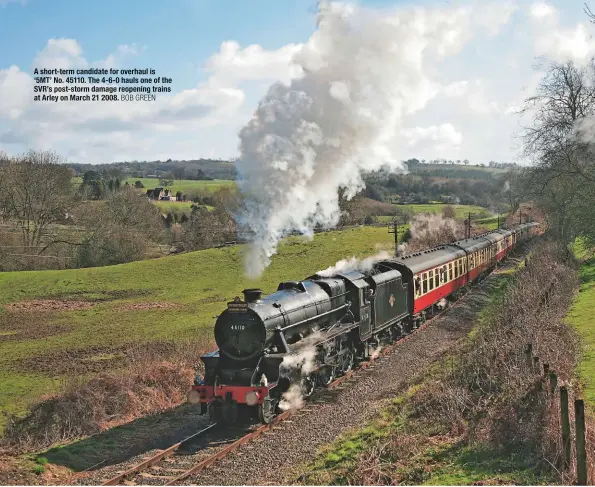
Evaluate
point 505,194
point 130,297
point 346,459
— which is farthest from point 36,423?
point 505,194

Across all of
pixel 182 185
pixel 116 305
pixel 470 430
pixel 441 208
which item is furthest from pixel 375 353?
pixel 182 185

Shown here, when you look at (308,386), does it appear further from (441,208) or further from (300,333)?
(441,208)

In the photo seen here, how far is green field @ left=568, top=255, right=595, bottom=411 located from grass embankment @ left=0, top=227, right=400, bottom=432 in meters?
12.9

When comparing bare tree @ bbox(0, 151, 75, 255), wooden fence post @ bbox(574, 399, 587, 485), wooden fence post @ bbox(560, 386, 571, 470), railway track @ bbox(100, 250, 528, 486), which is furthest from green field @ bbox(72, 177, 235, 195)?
wooden fence post @ bbox(574, 399, 587, 485)

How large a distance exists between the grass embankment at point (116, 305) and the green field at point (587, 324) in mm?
12947

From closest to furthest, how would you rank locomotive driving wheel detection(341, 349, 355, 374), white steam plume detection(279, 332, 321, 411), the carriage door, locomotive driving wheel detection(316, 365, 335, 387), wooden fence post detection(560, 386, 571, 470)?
wooden fence post detection(560, 386, 571, 470)
white steam plume detection(279, 332, 321, 411)
locomotive driving wheel detection(316, 365, 335, 387)
locomotive driving wheel detection(341, 349, 355, 374)
the carriage door

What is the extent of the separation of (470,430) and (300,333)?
591 centimetres

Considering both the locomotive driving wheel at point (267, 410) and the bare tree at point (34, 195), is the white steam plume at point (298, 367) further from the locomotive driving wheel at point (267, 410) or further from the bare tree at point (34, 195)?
the bare tree at point (34, 195)

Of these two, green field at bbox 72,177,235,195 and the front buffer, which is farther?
green field at bbox 72,177,235,195

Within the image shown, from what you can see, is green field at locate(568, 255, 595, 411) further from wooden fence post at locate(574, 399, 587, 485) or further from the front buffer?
the front buffer

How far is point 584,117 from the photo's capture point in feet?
88.5

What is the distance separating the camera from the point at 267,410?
13961 mm

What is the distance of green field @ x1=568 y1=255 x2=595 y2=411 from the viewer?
13.4 meters

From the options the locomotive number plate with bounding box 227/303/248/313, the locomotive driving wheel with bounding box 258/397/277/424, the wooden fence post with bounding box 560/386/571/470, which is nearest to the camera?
the wooden fence post with bounding box 560/386/571/470
